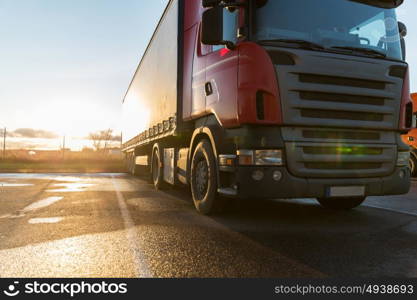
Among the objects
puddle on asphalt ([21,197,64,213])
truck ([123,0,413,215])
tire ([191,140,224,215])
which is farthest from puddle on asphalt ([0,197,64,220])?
truck ([123,0,413,215])

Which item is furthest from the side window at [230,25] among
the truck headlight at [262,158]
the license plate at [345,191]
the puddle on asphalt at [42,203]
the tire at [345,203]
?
the puddle on asphalt at [42,203]

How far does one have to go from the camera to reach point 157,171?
9.89m

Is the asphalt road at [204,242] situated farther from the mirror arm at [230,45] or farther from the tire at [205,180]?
the mirror arm at [230,45]

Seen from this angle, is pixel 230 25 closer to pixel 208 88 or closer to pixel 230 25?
pixel 230 25

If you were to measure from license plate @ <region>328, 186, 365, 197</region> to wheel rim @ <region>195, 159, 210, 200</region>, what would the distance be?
1.76 meters

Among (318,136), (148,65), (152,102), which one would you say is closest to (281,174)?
(318,136)

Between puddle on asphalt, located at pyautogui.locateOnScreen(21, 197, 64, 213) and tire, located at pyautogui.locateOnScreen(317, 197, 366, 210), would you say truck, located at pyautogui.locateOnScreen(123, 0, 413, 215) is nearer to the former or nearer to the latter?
tire, located at pyautogui.locateOnScreen(317, 197, 366, 210)

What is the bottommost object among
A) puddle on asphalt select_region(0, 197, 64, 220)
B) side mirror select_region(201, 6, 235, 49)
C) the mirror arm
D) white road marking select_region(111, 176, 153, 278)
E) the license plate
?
white road marking select_region(111, 176, 153, 278)

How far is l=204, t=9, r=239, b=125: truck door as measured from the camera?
16.7ft

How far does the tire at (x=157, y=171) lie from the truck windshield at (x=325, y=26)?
506cm

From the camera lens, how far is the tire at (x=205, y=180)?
562 cm

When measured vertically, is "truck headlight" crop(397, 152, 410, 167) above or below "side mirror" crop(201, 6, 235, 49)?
below

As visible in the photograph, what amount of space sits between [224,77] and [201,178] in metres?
1.61

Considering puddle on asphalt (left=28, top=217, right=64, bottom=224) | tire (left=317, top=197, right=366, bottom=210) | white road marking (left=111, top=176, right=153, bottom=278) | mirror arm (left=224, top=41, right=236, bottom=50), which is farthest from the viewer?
tire (left=317, top=197, right=366, bottom=210)
